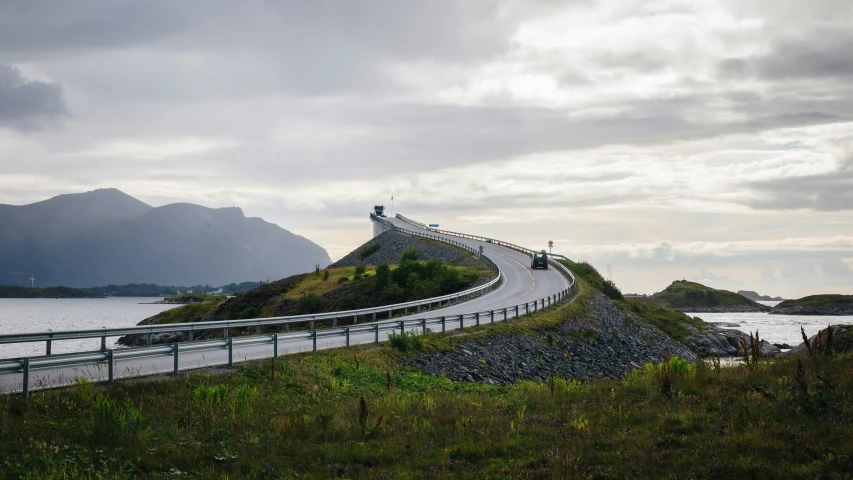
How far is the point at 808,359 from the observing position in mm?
16766

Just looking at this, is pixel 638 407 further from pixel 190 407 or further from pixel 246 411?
pixel 190 407

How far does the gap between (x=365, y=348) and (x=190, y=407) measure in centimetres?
1157

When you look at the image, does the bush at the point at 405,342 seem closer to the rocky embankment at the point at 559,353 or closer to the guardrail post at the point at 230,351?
the rocky embankment at the point at 559,353

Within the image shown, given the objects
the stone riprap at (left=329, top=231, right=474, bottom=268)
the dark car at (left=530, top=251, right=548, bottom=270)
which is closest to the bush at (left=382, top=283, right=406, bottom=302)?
the stone riprap at (left=329, top=231, right=474, bottom=268)

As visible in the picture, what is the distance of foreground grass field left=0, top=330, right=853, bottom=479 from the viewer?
10.6m

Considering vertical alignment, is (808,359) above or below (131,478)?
above

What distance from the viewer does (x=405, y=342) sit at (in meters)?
26.8

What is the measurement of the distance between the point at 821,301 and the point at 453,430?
191 metres

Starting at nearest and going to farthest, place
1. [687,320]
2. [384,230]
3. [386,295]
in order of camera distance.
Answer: [386,295], [687,320], [384,230]

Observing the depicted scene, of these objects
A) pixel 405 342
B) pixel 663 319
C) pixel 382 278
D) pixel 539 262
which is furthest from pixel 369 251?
pixel 405 342

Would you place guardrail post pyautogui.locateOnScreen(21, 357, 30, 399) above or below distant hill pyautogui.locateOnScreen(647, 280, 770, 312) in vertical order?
above

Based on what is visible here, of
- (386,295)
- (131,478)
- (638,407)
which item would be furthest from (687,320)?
(131,478)

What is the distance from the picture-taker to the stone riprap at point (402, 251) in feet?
311

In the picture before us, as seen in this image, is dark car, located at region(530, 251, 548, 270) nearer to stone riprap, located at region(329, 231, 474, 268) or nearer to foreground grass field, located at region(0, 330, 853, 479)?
stone riprap, located at region(329, 231, 474, 268)
